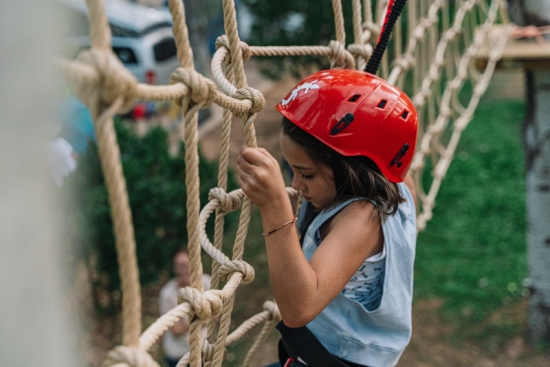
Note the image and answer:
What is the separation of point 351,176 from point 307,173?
0.09 m

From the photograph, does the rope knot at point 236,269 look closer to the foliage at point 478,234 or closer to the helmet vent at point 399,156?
the helmet vent at point 399,156

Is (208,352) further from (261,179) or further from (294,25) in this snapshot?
(294,25)

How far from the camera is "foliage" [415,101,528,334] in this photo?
134 inches

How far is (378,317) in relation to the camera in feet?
3.73

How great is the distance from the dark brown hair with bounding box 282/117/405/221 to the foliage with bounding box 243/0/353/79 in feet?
10.4

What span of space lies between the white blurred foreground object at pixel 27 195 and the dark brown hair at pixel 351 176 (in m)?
0.66

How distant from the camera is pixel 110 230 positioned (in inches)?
125

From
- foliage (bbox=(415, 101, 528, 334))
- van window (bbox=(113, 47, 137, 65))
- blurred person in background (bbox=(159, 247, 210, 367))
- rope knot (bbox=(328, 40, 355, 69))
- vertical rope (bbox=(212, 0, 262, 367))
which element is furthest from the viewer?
van window (bbox=(113, 47, 137, 65))

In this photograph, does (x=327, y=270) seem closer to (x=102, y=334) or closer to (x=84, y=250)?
(x=84, y=250)

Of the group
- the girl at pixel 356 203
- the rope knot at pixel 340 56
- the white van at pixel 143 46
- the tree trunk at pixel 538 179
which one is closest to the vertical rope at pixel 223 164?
the girl at pixel 356 203

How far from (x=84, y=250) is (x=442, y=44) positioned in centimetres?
224

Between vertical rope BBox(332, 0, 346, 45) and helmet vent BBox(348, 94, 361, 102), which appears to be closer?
helmet vent BBox(348, 94, 361, 102)

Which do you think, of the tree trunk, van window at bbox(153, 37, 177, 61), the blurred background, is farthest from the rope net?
van window at bbox(153, 37, 177, 61)

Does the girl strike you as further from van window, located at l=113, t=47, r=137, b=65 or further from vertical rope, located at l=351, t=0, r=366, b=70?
van window, located at l=113, t=47, r=137, b=65
